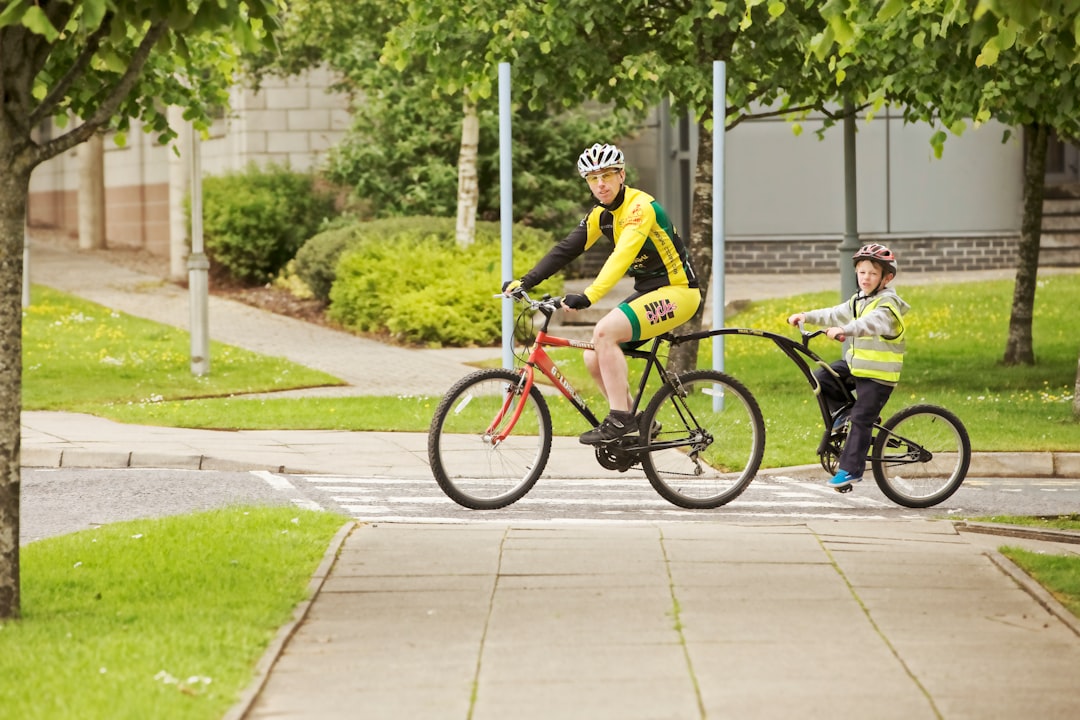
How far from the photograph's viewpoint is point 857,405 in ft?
31.2

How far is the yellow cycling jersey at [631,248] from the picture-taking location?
29.2 feet

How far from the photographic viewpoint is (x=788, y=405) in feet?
47.2

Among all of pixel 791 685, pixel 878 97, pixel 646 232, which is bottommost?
pixel 791 685

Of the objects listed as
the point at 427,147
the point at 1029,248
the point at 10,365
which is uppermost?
the point at 427,147

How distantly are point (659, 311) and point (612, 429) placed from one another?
660 mm

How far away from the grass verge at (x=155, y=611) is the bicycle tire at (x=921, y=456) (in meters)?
3.18

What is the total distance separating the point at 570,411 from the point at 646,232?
17.0 feet

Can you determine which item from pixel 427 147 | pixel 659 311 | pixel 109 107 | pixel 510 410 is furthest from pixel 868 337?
pixel 427 147

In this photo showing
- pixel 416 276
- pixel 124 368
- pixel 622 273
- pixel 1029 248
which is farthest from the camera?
pixel 416 276

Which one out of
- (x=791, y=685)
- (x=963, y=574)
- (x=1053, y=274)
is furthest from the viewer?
(x=1053, y=274)

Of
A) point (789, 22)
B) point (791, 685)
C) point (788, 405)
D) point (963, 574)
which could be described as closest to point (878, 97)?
point (789, 22)

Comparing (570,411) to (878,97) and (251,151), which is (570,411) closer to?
(878,97)

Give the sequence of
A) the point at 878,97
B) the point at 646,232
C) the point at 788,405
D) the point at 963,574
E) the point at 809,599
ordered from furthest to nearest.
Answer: the point at 788,405 → the point at 878,97 → the point at 646,232 → the point at 963,574 → the point at 809,599

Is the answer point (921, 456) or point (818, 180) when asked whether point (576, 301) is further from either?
point (818, 180)
